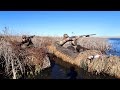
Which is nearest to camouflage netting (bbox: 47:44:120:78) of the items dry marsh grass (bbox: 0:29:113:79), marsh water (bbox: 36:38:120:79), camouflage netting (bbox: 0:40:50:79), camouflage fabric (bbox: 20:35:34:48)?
dry marsh grass (bbox: 0:29:113:79)

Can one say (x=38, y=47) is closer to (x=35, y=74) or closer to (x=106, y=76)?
(x=35, y=74)

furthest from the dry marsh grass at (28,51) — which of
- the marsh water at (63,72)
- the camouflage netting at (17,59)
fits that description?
the marsh water at (63,72)

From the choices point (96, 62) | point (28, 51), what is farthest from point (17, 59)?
point (96, 62)

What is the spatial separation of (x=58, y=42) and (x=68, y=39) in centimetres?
38

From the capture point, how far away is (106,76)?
5109 mm

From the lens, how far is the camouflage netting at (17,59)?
4.75m

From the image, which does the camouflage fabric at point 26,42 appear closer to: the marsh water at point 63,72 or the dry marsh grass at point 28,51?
the dry marsh grass at point 28,51

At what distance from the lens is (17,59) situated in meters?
4.84

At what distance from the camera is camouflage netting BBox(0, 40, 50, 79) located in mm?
4754

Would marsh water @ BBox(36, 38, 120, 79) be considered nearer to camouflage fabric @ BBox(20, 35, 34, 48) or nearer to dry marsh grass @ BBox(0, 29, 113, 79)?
dry marsh grass @ BBox(0, 29, 113, 79)

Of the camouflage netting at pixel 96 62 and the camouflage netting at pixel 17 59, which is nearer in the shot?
the camouflage netting at pixel 17 59
